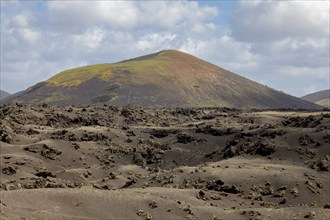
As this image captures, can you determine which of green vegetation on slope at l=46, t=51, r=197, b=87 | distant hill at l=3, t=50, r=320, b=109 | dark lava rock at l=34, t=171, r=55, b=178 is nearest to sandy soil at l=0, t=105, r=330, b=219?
dark lava rock at l=34, t=171, r=55, b=178

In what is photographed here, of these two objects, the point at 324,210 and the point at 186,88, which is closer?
the point at 324,210

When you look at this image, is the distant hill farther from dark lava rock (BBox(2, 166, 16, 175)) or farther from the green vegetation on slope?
dark lava rock (BBox(2, 166, 16, 175))

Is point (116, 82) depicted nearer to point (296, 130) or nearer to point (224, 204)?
point (296, 130)

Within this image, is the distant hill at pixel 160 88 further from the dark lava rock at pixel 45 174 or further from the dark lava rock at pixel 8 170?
the dark lava rock at pixel 8 170

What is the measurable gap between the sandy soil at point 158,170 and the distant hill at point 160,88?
50801 mm

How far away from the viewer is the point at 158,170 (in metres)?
32.4

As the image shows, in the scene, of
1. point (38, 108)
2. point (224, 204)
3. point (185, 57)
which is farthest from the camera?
point (185, 57)

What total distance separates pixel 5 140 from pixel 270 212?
2144 cm

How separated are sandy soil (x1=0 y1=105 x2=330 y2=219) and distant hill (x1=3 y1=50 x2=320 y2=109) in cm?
5080

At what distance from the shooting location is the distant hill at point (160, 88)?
10300cm

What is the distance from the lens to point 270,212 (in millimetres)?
20031

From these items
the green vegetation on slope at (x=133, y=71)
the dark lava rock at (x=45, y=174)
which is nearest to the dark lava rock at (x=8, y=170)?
the dark lava rock at (x=45, y=174)

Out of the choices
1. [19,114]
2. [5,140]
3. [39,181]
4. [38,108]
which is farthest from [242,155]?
[38,108]

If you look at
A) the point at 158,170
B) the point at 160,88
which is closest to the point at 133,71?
the point at 160,88
